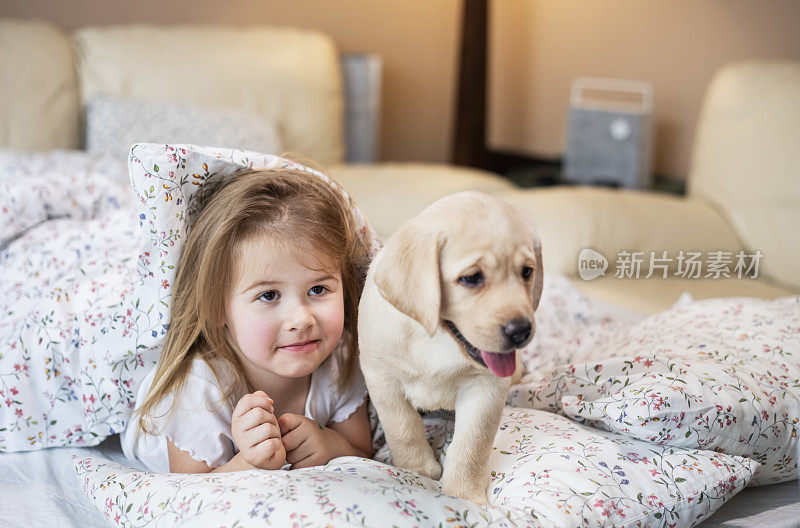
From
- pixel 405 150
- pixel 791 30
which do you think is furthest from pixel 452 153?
pixel 791 30

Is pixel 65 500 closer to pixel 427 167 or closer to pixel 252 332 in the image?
pixel 252 332

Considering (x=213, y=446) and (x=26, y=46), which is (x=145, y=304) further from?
(x=26, y=46)

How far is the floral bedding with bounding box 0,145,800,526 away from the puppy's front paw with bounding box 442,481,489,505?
2cm

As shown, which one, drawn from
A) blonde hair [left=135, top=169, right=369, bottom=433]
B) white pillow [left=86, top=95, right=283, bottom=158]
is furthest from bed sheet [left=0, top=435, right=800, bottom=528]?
white pillow [left=86, top=95, right=283, bottom=158]

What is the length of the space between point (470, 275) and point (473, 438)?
8.9 inches

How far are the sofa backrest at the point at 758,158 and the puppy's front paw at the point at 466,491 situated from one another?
113 centimetres

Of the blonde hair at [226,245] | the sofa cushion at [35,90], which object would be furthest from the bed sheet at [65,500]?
the sofa cushion at [35,90]

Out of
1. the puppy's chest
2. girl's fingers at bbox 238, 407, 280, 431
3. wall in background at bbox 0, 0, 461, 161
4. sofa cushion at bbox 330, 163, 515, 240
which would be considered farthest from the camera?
wall in background at bbox 0, 0, 461, 161

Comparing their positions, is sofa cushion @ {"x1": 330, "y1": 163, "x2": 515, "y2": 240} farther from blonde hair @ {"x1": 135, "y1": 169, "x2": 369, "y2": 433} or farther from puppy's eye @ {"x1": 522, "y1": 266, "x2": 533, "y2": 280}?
puppy's eye @ {"x1": 522, "y1": 266, "x2": 533, "y2": 280}

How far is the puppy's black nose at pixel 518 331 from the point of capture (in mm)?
695

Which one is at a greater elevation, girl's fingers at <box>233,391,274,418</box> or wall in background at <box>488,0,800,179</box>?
wall in background at <box>488,0,800,179</box>

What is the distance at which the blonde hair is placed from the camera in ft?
3.19

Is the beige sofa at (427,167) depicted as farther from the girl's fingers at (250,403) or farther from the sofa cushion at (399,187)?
the girl's fingers at (250,403)

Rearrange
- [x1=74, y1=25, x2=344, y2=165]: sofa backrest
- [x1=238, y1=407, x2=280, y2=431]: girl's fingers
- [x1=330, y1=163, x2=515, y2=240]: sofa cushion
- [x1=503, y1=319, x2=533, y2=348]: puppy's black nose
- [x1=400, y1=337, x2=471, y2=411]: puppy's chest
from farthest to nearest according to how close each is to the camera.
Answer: [x1=74, y1=25, x2=344, y2=165]: sofa backrest < [x1=330, y1=163, x2=515, y2=240]: sofa cushion < [x1=238, y1=407, x2=280, y2=431]: girl's fingers < [x1=400, y1=337, x2=471, y2=411]: puppy's chest < [x1=503, y1=319, x2=533, y2=348]: puppy's black nose
